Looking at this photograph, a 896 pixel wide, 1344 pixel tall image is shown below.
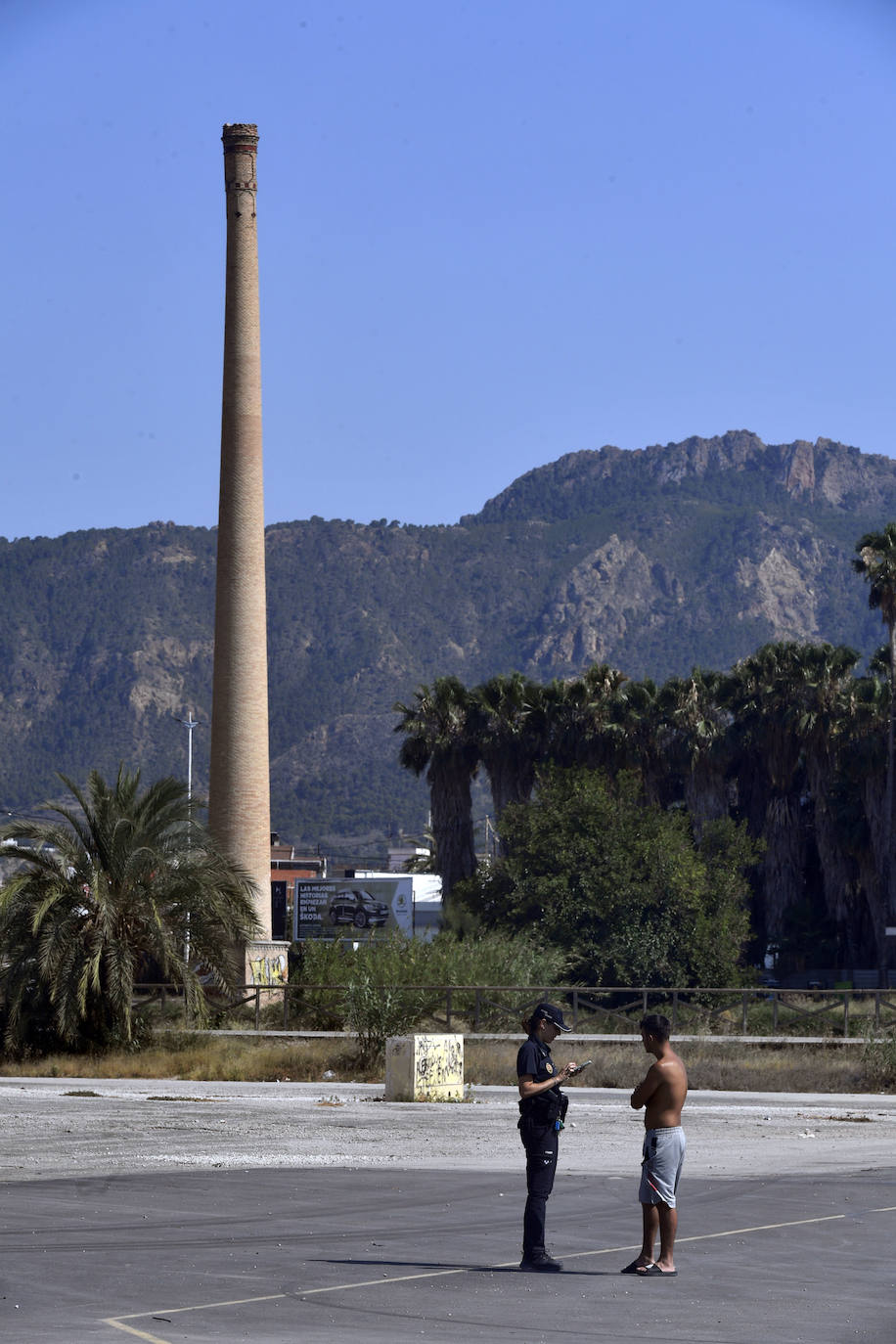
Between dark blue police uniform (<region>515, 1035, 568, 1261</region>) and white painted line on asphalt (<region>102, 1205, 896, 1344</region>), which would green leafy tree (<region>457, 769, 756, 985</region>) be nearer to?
white painted line on asphalt (<region>102, 1205, 896, 1344</region>)

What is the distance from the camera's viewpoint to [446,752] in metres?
71.1

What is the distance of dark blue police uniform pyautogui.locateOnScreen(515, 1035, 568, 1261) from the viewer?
10711 millimetres

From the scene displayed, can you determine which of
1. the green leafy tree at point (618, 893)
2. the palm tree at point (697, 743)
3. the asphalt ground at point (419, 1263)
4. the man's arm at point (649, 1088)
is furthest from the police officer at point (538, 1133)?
the palm tree at point (697, 743)

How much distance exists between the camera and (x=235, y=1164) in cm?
1659

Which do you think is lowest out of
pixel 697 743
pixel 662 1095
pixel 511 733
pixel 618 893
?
pixel 662 1095

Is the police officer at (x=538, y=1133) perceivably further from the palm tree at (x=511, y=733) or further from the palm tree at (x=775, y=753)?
the palm tree at (x=511, y=733)

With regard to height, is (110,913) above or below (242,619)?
below

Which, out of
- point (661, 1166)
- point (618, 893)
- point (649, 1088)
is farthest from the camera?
point (618, 893)

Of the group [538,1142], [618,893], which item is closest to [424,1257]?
[538,1142]

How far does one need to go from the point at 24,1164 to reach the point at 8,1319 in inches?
314

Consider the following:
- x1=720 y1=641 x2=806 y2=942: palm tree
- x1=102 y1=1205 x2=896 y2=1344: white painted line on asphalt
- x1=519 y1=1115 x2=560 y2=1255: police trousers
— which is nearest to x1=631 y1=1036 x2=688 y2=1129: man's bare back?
x1=519 y1=1115 x2=560 y2=1255: police trousers

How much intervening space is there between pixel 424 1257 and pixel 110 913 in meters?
20.3

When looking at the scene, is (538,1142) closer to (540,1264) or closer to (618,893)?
(540,1264)

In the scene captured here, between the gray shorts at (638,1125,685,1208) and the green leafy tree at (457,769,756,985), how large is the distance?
131 ft
